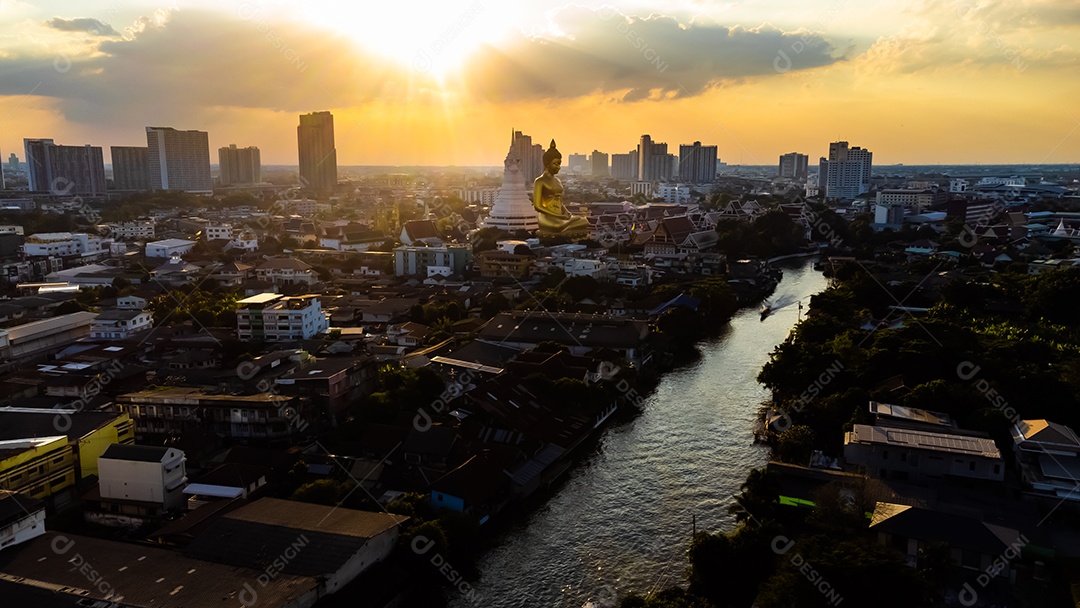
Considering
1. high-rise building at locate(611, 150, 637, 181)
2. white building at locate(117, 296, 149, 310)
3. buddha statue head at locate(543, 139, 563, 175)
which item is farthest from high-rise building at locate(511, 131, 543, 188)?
white building at locate(117, 296, 149, 310)

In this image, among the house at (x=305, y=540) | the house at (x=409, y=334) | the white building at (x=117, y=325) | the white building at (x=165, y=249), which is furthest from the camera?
the white building at (x=165, y=249)

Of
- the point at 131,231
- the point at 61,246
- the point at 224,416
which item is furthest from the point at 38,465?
the point at 131,231

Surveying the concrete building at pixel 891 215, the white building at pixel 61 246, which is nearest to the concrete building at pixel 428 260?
the white building at pixel 61 246

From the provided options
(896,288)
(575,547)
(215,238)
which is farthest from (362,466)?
(215,238)

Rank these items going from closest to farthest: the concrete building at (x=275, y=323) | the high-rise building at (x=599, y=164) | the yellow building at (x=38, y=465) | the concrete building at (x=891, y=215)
→ the yellow building at (x=38, y=465), the concrete building at (x=275, y=323), the concrete building at (x=891, y=215), the high-rise building at (x=599, y=164)

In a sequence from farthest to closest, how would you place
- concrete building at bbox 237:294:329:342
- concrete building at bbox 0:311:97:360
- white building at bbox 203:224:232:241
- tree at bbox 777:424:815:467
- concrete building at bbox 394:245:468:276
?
white building at bbox 203:224:232:241, concrete building at bbox 394:245:468:276, concrete building at bbox 237:294:329:342, concrete building at bbox 0:311:97:360, tree at bbox 777:424:815:467

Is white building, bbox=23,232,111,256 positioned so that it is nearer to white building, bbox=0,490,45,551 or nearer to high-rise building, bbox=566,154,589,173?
white building, bbox=0,490,45,551

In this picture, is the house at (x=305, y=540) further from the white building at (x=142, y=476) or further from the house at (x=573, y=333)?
the house at (x=573, y=333)
